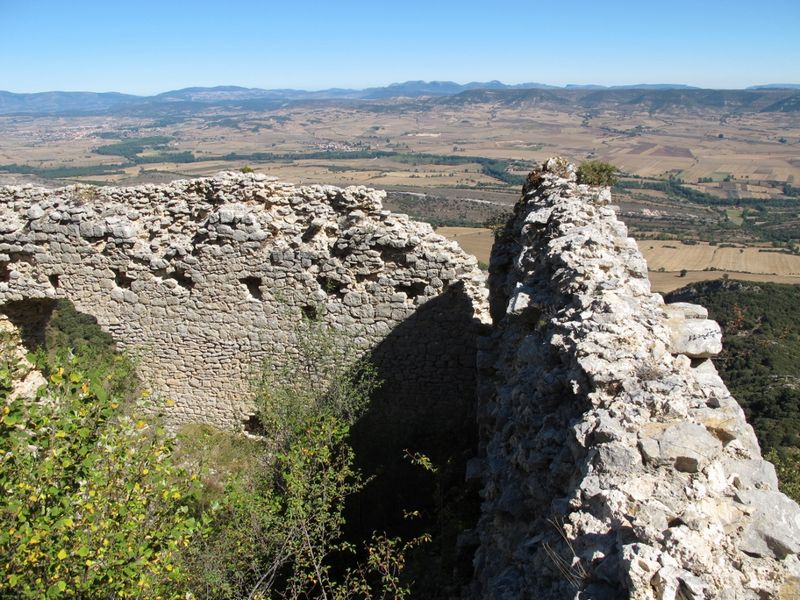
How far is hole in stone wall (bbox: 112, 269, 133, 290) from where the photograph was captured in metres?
8.99


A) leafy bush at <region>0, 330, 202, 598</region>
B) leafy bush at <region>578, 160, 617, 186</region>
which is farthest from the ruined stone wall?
leafy bush at <region>0, 330, 202, 598</region>

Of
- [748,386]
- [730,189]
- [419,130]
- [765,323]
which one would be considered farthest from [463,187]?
[419,130]

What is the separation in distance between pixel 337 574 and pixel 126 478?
2.83m

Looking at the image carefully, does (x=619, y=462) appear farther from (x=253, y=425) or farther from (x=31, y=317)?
(x=31, y=317)

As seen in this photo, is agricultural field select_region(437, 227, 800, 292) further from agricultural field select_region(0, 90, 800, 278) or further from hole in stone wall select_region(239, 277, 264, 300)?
hole in stone wall select_region(239, 277, 264, 300)

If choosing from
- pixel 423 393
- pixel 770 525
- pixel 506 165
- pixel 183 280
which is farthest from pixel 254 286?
pixel 506 165

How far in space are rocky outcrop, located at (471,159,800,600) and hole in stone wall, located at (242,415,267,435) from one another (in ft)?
15.4

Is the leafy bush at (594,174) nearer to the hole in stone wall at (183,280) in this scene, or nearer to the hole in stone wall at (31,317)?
the hole in stone wall at (183,280)

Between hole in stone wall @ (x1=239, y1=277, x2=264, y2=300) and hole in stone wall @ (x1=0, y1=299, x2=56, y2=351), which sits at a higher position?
hole in stone wall @ (x1=239, y1=277, x2=264, y2=300)

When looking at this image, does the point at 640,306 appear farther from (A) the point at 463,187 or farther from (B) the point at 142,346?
(A) the point at 463,187

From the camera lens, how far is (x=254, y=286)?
Result: 892 cm

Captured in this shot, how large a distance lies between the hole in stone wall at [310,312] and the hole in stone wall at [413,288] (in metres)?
1.22

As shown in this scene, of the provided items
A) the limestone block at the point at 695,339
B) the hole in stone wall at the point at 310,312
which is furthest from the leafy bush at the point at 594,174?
the limestone block at the point at 695,339

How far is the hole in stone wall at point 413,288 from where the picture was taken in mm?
8586
